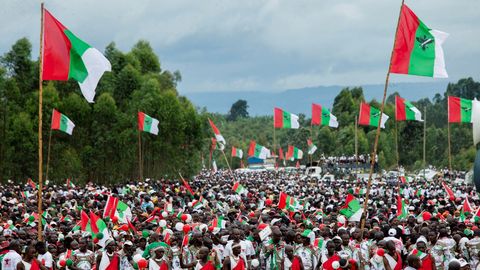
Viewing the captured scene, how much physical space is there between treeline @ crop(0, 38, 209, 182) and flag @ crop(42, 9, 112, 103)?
37195 millimetres

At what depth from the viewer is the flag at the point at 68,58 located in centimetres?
1642

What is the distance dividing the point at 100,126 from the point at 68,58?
4180 cm

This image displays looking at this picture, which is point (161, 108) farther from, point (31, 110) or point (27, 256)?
point (27, 256)

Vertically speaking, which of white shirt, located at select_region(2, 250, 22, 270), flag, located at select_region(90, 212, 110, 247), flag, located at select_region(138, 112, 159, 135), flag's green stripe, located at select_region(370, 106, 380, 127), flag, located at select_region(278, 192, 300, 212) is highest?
flag's green stripe, located at select_region(370, 106, 380, 127)

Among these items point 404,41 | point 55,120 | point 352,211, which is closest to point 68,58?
point 404,41

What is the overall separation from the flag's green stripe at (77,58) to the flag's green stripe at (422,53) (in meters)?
5.92

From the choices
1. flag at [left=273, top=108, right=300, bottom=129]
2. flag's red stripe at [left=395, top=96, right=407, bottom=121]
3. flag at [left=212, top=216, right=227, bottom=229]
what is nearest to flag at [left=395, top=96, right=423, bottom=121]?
flag's red stripe at [left=395, top=96, right=407, bottom=121]

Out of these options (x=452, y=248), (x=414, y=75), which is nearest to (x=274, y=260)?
(x=452, y=248)

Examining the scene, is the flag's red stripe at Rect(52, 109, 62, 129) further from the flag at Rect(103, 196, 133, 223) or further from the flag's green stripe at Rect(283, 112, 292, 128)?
the flag at Rect(103, 196, 133, 223)

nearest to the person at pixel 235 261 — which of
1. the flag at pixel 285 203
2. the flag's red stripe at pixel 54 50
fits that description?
the flag's red stripe at pixel 54 50

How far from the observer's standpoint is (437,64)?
56.4ft

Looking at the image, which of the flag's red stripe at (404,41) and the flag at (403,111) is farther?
the flag at (403,111)

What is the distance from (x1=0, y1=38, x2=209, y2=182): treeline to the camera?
53656mm

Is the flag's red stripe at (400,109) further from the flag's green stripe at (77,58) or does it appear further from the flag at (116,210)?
the flag's green stripe at (77,58)
